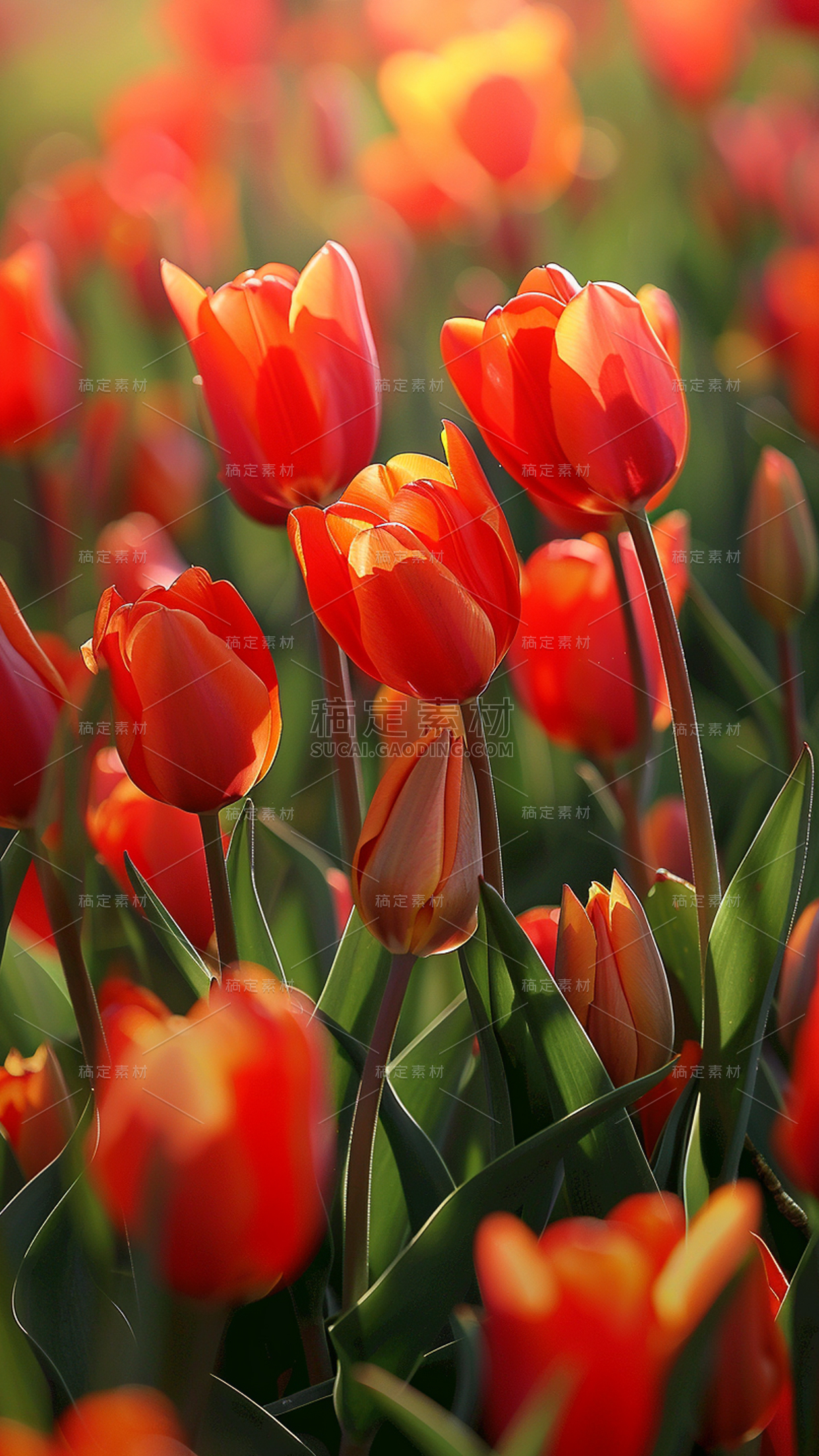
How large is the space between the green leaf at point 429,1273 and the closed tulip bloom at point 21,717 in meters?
0.15

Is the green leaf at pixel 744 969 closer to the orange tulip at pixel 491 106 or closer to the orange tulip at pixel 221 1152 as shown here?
the orange tulip at pixel 221 1152

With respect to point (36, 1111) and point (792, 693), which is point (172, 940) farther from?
point (792, 693)

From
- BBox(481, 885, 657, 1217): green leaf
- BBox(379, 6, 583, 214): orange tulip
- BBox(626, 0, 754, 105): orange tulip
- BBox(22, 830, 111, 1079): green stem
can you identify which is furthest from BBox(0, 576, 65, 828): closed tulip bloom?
BBox(626, 0, 754, 105): orange tulip

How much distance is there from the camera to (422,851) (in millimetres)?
261

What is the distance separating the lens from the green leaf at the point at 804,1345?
0.87 ft

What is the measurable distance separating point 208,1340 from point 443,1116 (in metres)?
0.12

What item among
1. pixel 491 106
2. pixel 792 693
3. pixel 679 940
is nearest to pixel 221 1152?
pixel 679 940

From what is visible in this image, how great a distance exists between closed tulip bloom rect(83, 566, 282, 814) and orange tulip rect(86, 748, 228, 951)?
0.17 feet

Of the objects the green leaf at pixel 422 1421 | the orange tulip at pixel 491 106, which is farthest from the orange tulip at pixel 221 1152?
the orange tulip at pixel 491 106

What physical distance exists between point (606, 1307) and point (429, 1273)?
0.25 feet

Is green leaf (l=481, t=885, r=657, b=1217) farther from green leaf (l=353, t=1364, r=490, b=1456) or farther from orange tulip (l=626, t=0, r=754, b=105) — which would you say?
orange tulip (l=626, t=0, r=754, b=105)

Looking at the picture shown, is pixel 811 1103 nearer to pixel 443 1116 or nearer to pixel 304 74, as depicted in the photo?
pixel 443 1116

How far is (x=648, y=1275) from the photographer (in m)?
0.20

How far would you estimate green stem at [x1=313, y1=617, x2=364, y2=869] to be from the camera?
335 millimetres
